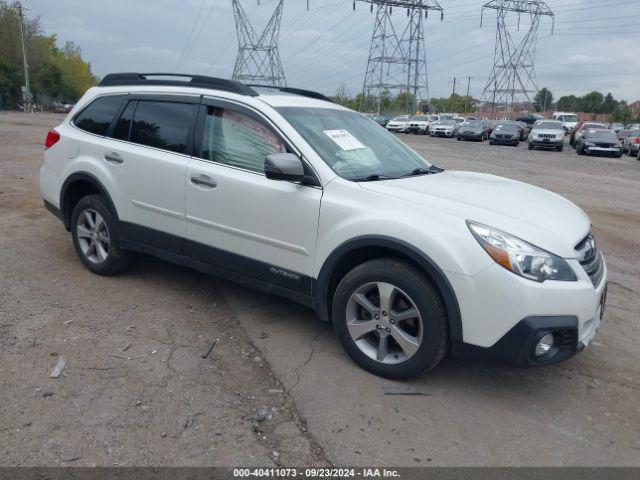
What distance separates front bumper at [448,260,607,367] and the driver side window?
170 centimetres

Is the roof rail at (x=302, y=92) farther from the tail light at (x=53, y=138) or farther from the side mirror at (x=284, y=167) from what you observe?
the tail light at (x=53, y=138)

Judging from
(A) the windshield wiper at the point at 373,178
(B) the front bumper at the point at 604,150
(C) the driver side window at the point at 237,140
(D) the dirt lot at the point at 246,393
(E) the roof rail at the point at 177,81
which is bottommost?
(D) the dirt lot at the point at 246,393

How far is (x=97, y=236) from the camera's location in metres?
5.18

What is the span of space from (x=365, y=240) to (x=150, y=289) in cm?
245

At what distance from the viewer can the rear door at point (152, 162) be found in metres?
4.46

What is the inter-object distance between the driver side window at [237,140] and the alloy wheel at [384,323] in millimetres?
1233

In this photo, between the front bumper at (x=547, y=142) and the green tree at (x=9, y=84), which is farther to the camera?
the green tree at (x=9, y=84)

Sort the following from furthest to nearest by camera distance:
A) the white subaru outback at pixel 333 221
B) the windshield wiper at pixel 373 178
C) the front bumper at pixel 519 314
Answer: the windshield wiper at pixel 373 178, the white subaru outback at pixel 333 221, the front bumper at pixel 519 314

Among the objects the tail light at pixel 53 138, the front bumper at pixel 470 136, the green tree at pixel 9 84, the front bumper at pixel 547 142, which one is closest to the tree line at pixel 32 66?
the green tree at pixel 9 84

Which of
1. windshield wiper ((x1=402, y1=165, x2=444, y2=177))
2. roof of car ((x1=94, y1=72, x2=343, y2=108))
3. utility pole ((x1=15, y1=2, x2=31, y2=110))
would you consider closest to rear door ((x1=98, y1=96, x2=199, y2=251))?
roof of car ((x1=94, y1=72, x2=343, y2=108))

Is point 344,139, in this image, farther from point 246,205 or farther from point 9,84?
point 9,84

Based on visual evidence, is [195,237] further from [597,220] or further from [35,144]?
[35,144]

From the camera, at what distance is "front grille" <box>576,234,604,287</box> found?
3322 mm

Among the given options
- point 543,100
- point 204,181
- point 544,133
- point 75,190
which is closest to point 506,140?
point 544,133
